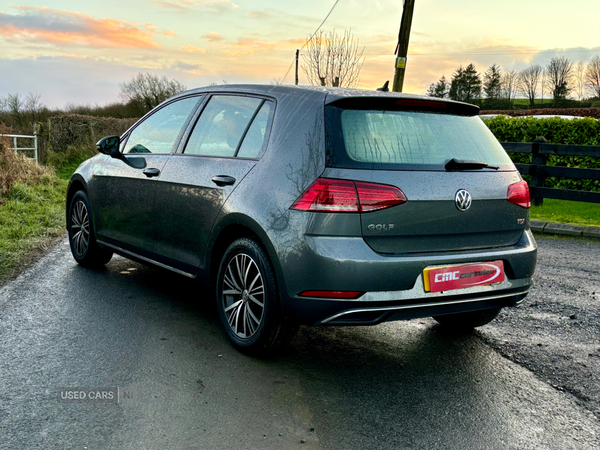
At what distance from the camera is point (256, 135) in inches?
161

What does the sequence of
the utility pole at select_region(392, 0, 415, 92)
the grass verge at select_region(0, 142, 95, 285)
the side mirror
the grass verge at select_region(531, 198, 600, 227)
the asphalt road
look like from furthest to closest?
the utility pole at select_region(392, 0, 415, 92) → the grass verge at select_region(531, 198, 600, 227) → the grass verge at select_region(0, 142, 95, 285) → the side mirror → the asphalt road

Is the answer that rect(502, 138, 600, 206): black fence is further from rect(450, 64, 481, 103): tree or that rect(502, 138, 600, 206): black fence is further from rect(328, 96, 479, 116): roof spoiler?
rect(450, 64, 481, 103): tree

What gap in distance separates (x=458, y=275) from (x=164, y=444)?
6.13 feet

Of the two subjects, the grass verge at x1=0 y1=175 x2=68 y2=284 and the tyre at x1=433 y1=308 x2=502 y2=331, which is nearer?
the tyre at x1=433 y1=308 x2=502 y2=331

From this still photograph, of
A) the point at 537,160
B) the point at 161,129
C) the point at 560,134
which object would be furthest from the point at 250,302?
the point at 560,134

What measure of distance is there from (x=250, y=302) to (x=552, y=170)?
920cm

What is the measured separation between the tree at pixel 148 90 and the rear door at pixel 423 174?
119ft

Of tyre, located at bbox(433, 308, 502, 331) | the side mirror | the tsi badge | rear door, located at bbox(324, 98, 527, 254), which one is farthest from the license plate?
the side mirror

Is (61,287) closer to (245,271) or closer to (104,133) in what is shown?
(245,271)

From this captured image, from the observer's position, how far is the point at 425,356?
13.7 feet

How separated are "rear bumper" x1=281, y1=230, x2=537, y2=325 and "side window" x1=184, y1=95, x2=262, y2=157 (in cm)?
119

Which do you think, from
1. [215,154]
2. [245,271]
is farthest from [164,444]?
[215,154]

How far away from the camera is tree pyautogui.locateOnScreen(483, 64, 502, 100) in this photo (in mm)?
84125
